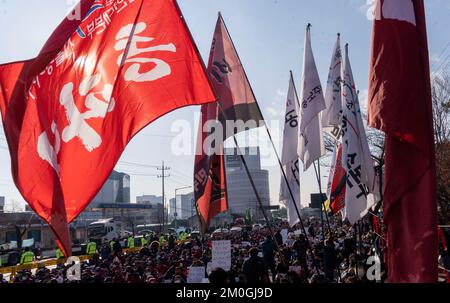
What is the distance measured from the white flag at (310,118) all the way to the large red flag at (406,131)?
17.1 ft

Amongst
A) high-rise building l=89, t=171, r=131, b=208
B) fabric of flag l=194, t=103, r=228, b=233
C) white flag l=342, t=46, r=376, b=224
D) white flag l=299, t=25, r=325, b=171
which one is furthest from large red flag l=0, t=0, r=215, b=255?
high-rise building l=89, t=171, r=131, b=208

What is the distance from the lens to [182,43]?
609 centimetres

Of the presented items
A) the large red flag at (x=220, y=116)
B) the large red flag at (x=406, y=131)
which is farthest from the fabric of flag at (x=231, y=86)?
the large red flag at (x=406, y=131)

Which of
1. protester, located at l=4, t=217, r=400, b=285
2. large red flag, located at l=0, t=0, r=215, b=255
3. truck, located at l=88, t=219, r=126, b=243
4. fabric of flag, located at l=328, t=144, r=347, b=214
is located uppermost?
large red flag, located at l=0, t=0, r=215, b=255

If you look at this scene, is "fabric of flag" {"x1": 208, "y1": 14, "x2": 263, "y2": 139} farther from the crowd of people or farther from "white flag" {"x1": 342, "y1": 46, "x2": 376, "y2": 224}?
the crowd of people

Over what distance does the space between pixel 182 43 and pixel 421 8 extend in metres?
3.02

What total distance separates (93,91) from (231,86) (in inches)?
115

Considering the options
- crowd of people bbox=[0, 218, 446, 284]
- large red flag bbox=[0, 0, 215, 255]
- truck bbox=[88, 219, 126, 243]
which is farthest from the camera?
truck bbox=[88, 219, 126, 243]

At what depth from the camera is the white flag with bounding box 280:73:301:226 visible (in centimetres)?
1095

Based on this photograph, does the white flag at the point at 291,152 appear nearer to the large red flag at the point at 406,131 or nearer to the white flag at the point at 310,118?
the white flag at the point at 310,118

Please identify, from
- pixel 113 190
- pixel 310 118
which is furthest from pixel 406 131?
pixel 113 190

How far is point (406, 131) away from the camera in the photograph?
4.32 m

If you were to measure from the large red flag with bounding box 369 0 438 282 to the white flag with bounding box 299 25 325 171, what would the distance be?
5.20m
